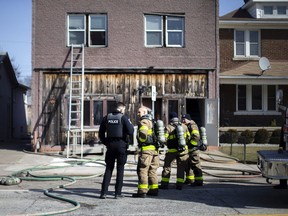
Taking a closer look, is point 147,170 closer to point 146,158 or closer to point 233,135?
point 146,158

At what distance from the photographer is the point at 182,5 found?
1880 centimetres

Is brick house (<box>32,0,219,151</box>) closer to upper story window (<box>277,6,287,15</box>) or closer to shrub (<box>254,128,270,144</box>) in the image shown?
shrub (<box>254,128,270,144</box>)

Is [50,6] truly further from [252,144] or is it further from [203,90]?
[252,144]

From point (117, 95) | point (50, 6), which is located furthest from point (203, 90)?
point (50, 6)

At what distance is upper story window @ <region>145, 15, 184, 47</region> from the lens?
61.6 feet

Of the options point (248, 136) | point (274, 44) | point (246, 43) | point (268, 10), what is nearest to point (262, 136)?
point (248, 136)

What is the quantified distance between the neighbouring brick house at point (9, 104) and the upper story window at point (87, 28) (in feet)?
23.8

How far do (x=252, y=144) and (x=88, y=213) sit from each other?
567 inches

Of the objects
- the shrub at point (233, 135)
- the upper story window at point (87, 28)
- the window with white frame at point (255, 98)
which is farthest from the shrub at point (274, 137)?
the upper story window at point (87, 28)

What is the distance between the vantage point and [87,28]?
18.6m

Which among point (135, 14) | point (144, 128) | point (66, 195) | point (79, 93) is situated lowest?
point (66, 195)

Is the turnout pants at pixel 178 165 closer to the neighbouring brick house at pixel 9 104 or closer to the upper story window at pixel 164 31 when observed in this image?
the upper story window at pixel 164 31

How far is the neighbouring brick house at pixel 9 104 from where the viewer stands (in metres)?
25.0

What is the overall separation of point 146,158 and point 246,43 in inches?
646
